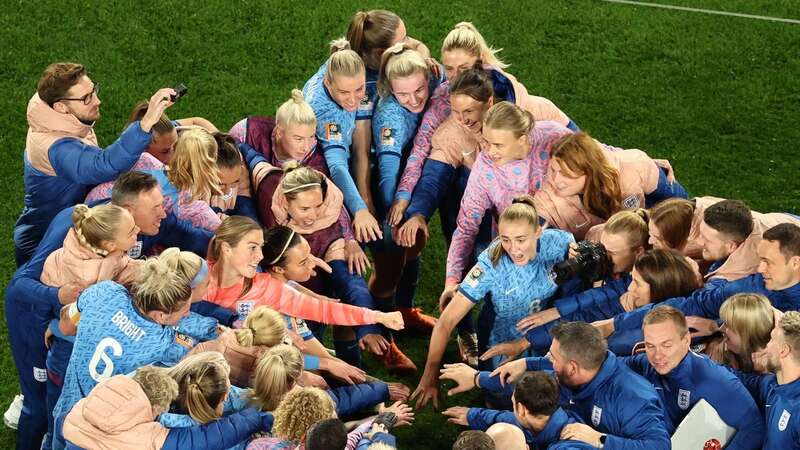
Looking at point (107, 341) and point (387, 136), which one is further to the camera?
point (387, 136)

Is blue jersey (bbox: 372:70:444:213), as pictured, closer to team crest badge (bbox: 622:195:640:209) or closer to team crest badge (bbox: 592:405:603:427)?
team crest badge (bbox: 622:195:640:209)

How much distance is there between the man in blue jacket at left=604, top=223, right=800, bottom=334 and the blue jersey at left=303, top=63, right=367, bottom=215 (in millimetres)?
1760

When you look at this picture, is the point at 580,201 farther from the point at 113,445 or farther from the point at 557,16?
the point at 557,16

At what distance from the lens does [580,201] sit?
611 centimetres

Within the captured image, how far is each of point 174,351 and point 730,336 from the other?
99.6 inches

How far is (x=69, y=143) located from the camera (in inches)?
229

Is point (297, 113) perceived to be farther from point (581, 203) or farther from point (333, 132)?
point (581, 203)

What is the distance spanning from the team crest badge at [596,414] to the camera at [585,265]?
85 cm

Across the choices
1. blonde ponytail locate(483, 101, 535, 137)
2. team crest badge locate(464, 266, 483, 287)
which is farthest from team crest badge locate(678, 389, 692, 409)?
blonde ponytail locate(483, 101, 535, 137)

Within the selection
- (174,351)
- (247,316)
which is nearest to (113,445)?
(174,351)

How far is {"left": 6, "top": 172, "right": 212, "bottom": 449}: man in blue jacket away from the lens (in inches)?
212

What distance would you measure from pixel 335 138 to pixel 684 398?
8.31 feet

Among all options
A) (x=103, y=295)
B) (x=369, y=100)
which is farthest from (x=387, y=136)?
(x=103, y=295)

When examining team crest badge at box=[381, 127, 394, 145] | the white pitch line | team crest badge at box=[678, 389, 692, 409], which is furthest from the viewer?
the white pitch line
